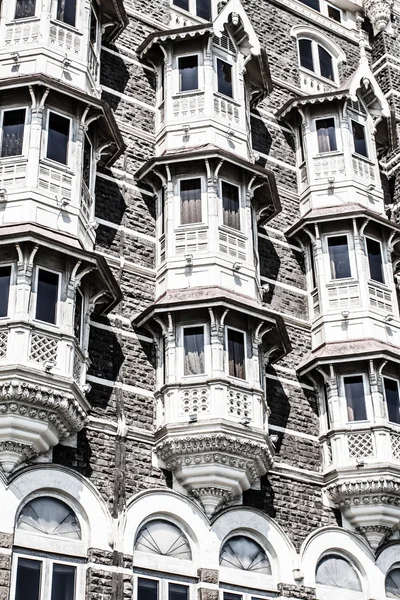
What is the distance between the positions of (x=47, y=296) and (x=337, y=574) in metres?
8.90

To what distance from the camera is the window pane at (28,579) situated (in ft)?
58.3

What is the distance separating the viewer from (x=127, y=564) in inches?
752

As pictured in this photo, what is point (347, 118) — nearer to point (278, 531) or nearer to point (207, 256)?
point (207, 256)

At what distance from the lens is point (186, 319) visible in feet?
71.9

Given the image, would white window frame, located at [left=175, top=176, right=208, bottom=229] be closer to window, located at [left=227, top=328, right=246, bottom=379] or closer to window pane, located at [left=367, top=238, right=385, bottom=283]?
window, located at [left=227, top=328, right=246, bottom=379]

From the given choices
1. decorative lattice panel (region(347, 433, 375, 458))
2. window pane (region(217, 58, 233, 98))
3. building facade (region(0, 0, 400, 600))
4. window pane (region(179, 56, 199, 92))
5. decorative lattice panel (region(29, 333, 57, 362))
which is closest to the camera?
decorative lattice panel (region(29, 333, 57, 362))

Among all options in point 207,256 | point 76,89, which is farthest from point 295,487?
point 76,89

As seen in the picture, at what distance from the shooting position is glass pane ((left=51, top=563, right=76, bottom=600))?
59.8ft

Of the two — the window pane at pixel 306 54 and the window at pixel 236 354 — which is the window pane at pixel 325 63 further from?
the window at pixel 236 354

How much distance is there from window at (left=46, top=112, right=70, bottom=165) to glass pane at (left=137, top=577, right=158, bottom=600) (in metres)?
9.09

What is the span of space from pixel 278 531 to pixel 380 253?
8.26 meters

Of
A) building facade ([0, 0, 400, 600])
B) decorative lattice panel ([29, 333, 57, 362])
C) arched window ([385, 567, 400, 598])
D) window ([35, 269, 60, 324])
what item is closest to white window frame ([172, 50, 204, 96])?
building facade ([0, 0, 400, 600])

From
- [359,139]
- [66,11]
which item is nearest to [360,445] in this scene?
[359,139]

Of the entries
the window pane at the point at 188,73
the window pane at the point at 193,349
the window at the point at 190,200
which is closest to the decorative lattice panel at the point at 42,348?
the window pane at the point at 193,349
